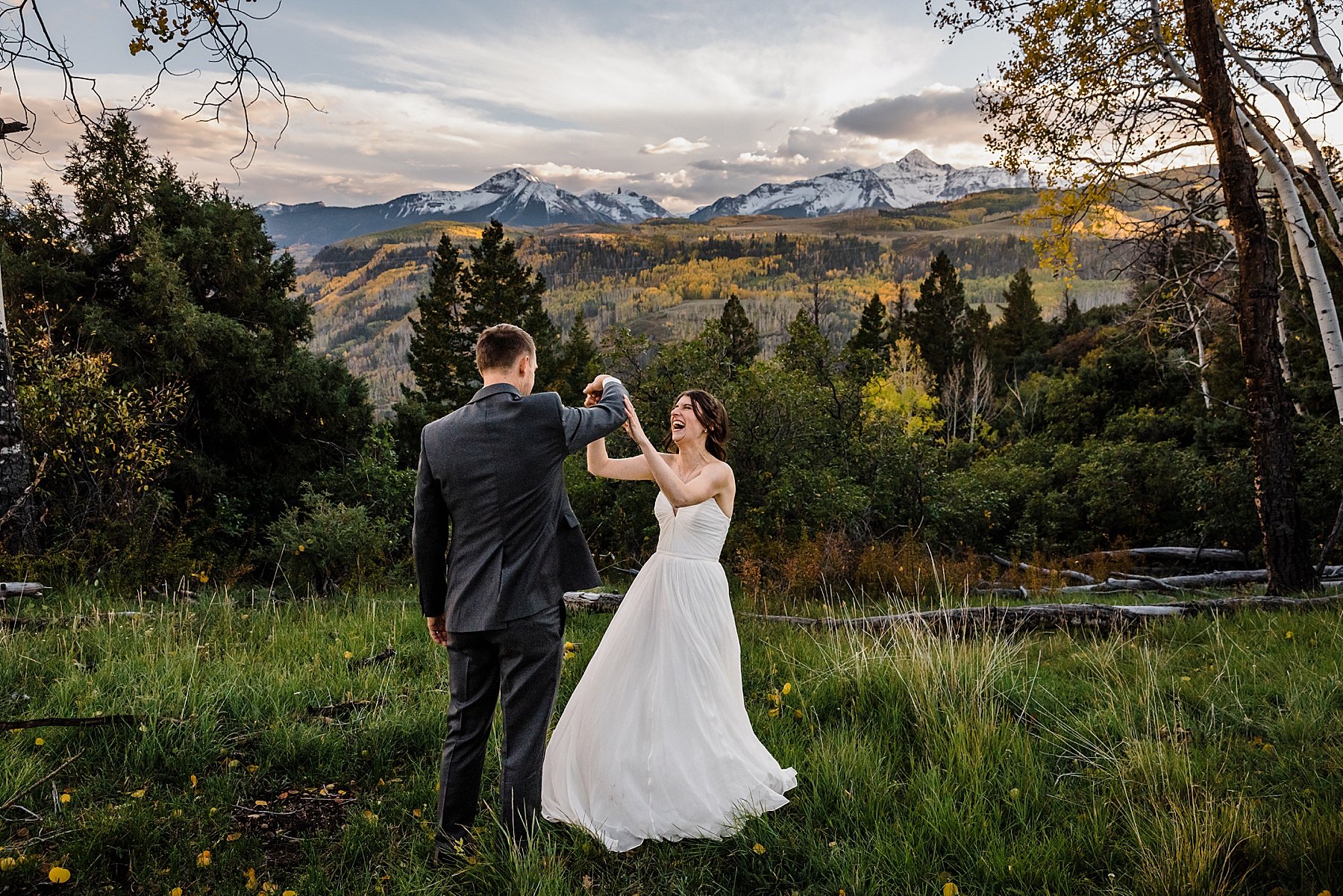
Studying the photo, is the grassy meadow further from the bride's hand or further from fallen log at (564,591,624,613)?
the bride's hand

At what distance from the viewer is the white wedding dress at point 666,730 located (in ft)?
10.9

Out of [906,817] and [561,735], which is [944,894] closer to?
[906,817]

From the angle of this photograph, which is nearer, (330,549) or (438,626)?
(438,626)

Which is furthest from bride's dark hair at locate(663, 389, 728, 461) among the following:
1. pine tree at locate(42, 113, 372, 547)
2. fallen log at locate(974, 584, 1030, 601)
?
pine tree at locate(42, 113, 372, 547)

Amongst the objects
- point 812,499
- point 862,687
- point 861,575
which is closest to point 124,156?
point 812,499

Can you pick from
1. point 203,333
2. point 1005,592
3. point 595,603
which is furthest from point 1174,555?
point 203,333

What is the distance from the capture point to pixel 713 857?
10.2 ft

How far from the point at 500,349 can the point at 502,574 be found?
0.93 metres

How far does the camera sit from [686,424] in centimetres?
416

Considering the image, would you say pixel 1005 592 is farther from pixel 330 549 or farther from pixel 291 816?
pixel 330 549

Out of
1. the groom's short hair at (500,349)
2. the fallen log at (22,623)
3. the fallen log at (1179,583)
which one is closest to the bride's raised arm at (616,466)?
the groom's short hair at (500,349)

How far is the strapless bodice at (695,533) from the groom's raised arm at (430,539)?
1.21 m

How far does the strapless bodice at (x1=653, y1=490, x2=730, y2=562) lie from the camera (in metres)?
3.99

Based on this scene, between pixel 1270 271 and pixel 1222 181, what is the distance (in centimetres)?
96
